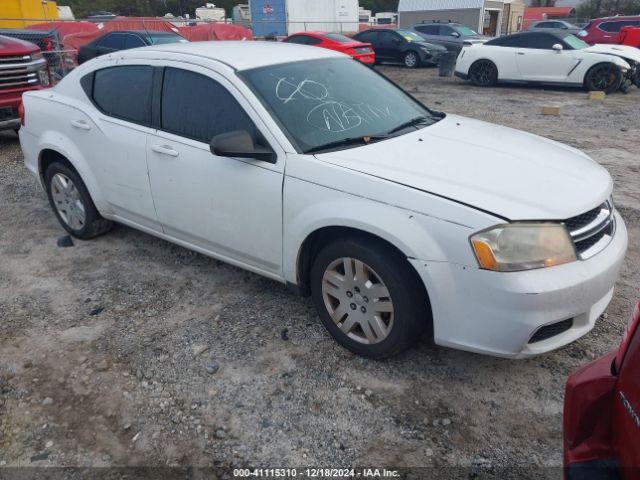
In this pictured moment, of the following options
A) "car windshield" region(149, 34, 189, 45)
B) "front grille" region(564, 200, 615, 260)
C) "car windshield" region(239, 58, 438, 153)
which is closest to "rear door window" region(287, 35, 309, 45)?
"car windshield" region(149, 34, 189, 45)

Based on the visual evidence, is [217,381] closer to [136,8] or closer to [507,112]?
[507,112]

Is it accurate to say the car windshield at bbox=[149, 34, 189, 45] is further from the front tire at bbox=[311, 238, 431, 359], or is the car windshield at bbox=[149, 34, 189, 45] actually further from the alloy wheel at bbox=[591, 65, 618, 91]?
the front tire at bbox=[311, 238, 431, 359]

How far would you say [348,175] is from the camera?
9.19 feet

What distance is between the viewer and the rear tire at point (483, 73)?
13.6 m

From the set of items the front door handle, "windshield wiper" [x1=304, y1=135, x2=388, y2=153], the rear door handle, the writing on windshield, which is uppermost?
the writing on windshield

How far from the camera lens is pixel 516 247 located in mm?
2432

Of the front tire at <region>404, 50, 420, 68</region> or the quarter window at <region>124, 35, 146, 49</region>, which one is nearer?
the quarter window at <region>124, 35, 146, 49</region>

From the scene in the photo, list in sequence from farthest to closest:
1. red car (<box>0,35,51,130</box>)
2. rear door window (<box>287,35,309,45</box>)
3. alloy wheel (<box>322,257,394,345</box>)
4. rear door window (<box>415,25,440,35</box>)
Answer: rear door window (<box>415,25,440,35</box>)
rear door window (<box>287,35,309,45</box>)
red car (<box>0,35,51,130</box>)
alloy wheel (<box>322,257,394,345</box>)

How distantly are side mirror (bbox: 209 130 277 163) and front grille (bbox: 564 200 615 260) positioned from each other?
64.5 inches

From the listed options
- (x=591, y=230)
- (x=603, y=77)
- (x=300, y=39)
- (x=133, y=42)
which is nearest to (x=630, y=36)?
(x=603, y=77)

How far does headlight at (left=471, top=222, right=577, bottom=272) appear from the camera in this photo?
95.0 inches

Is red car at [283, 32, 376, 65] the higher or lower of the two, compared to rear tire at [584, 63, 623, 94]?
higher

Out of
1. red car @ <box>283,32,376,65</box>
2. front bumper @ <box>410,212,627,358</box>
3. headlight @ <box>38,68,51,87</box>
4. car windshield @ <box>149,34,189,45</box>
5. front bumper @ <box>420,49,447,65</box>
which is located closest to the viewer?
front bumper @ <box>410,212,627,358</box>

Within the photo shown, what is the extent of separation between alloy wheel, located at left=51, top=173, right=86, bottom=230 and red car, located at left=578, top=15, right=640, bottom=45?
18.8 meters
